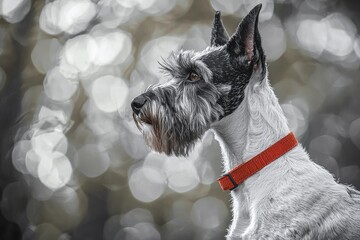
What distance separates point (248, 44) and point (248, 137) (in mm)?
944

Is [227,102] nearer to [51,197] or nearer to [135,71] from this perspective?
[135,71]

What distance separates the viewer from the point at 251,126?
4.91 meters

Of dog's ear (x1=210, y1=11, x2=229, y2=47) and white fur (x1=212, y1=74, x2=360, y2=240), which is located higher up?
dog's ear (x1=210, y1=11, x2=229, y2=47)

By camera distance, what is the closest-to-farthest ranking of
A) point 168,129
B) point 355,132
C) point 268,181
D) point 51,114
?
point 268,181 → point 168,129 → point 51,114 → point 355,132

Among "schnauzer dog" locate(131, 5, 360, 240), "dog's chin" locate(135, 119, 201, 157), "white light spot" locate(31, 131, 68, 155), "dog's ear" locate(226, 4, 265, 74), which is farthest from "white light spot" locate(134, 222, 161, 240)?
"dog's ear" locate(226, 4, 265, 74)

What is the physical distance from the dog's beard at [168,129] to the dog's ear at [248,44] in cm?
75

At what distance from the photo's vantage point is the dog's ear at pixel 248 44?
16.1 feet

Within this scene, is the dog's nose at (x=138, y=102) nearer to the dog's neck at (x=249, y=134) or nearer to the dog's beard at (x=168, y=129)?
the dog's beard at (x=168, y=129)

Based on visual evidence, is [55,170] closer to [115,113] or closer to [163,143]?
[115,113]

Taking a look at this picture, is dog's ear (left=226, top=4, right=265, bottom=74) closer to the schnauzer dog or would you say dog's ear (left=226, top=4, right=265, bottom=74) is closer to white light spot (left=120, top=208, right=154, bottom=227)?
the schnauzer dog

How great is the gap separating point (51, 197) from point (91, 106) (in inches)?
179

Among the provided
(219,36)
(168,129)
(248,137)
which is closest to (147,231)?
(219,36)

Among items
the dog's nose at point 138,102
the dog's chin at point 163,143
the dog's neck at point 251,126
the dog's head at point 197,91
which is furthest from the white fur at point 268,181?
the dog's nose at point 138,102

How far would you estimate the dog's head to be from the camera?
5.11 meters
